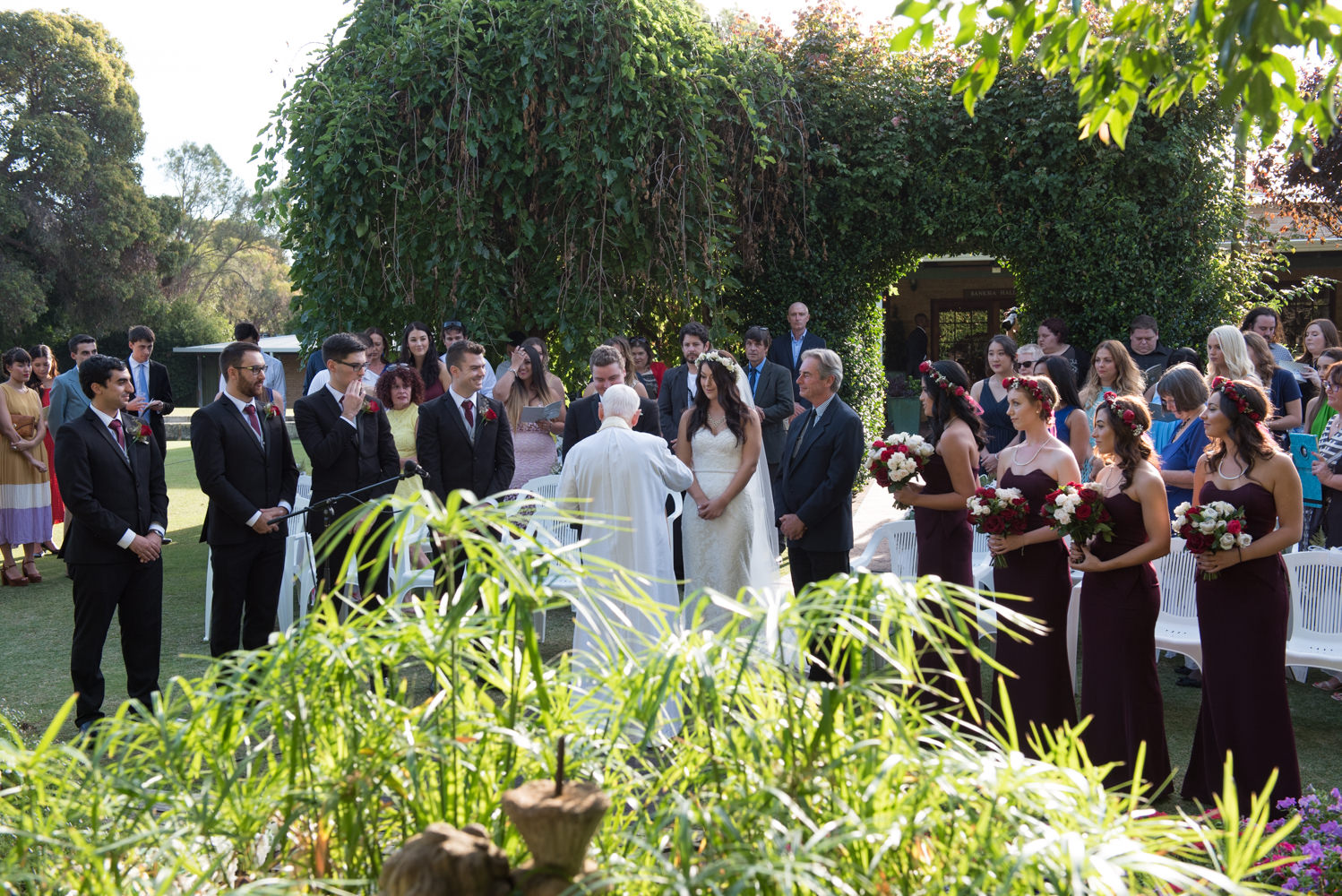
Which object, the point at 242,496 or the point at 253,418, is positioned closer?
the point at 242,496

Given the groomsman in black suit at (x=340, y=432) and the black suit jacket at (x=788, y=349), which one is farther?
the black suit jacket at (x=788, y=349)

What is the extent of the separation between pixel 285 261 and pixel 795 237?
203 feet

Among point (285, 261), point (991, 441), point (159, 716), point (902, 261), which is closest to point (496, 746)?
point (159, 716)

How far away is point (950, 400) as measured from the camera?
5.79 metres

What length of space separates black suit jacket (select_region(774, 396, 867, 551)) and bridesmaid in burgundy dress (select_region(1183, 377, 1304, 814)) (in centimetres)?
201

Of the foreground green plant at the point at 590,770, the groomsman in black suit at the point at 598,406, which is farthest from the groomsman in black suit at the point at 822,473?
the foreground green plant at the point at 590,770

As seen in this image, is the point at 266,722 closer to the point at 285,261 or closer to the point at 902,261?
the point at 902,261

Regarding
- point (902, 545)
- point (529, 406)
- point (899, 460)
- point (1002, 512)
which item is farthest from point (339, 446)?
point (1002, 512)

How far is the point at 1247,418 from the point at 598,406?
434 centimetres

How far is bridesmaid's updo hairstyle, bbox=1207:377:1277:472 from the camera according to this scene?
457 centimetres

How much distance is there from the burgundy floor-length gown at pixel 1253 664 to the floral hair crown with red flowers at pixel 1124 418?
427 millimetres

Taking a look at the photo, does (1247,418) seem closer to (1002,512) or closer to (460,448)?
A: (1002,512)

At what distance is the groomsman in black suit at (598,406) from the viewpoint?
23.6 ft

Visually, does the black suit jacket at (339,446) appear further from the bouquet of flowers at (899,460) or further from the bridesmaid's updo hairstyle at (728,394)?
the bouquet of flowers at (899,460)
